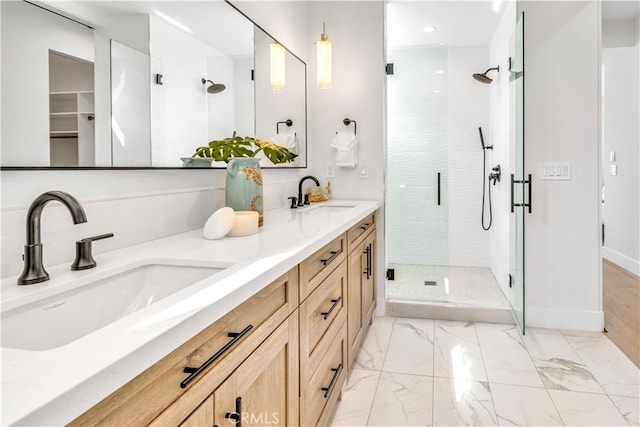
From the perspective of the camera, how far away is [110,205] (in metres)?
1.30

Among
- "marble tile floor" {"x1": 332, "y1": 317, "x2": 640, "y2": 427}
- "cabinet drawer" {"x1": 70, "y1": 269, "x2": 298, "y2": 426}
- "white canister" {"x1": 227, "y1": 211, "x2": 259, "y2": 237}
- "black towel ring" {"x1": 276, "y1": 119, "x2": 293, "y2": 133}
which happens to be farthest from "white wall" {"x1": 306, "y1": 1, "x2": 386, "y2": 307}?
"cabinet drawer" {"x1": 70, "y1": 269, "x2": 298, "y2": 426}

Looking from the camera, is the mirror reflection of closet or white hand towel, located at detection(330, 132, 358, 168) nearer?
the mirror reflection of closet

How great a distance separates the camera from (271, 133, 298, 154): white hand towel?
277 cm

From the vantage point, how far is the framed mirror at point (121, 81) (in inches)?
39.1

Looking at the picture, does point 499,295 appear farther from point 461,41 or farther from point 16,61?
point 16,61

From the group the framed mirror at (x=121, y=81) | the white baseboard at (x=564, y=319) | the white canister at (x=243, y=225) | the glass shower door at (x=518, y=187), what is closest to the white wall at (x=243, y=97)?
the framed mirror at (x=121, y=81)

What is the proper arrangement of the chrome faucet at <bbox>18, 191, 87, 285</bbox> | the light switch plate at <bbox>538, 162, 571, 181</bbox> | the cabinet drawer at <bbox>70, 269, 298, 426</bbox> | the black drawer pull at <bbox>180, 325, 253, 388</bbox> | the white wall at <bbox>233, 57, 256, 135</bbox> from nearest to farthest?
the cabinet drawer at <bbox>70, 269, 298, 426</bbox>
the black drawer pull at <bbox>180, 325, 253, 388</bbox>
the chrome faucet at <bbox>18, 191, 87, 285</bbox>
the white wall at <bbox>233, 57, 256, 135</bbox>
the light switch plate at <bbox>538, 162, 571, 181</bbox>

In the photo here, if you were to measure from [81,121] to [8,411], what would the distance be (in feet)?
3.06

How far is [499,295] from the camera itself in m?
3.56

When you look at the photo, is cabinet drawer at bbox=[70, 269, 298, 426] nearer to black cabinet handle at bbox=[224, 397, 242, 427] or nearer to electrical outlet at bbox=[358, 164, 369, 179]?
black cabinet handle at bbox=[224, 397, 242, 427]

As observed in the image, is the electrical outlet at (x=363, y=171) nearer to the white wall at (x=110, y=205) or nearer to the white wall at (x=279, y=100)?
the white wall at (x=279, y=100)

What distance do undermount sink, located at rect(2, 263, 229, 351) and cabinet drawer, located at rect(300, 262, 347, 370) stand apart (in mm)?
417

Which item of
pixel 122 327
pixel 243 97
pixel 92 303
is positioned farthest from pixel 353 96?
pixel 122 327

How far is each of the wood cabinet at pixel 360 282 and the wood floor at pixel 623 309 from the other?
62.0 inches
